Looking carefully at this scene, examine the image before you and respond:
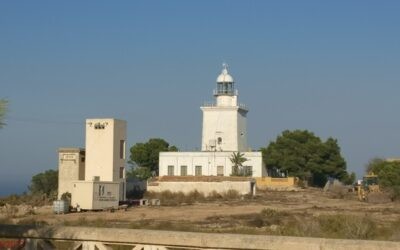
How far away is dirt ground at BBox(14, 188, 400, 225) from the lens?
112ft

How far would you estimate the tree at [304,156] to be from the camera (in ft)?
236

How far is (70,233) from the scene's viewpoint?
6750mm

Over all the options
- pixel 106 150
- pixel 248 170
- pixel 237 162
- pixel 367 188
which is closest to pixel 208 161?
pixel 237 162

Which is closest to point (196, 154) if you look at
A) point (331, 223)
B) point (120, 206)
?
point (120, 206)

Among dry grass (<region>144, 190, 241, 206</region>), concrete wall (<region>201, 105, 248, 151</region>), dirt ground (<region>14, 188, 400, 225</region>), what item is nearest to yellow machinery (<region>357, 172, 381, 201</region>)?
dirt ground (<region>14, 188, 400, 225</region>)

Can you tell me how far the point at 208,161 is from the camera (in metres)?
68.5

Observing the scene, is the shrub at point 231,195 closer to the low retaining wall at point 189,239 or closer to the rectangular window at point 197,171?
the rectangular window at point 197,171

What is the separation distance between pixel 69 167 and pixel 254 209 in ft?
56.4

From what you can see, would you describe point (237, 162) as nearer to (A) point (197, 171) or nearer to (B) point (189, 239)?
(A) point (197, 171)

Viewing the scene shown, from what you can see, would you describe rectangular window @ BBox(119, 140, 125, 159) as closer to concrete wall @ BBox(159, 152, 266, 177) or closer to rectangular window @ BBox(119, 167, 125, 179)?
rectangular window @ BBox(119, 167, 125, 179)

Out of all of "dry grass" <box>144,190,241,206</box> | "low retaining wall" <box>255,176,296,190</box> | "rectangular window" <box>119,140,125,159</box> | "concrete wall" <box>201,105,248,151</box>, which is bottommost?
"dry grass" <box>144,190,241,206</box>

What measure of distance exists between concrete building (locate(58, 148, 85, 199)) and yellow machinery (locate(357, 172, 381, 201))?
23.5 m

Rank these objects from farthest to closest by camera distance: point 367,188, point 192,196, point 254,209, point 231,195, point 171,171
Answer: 1. point 171,171
2. point 367,188
3. point 192,196
4. point 231,195
5. point 254,209

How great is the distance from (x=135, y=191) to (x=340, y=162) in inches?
1048
